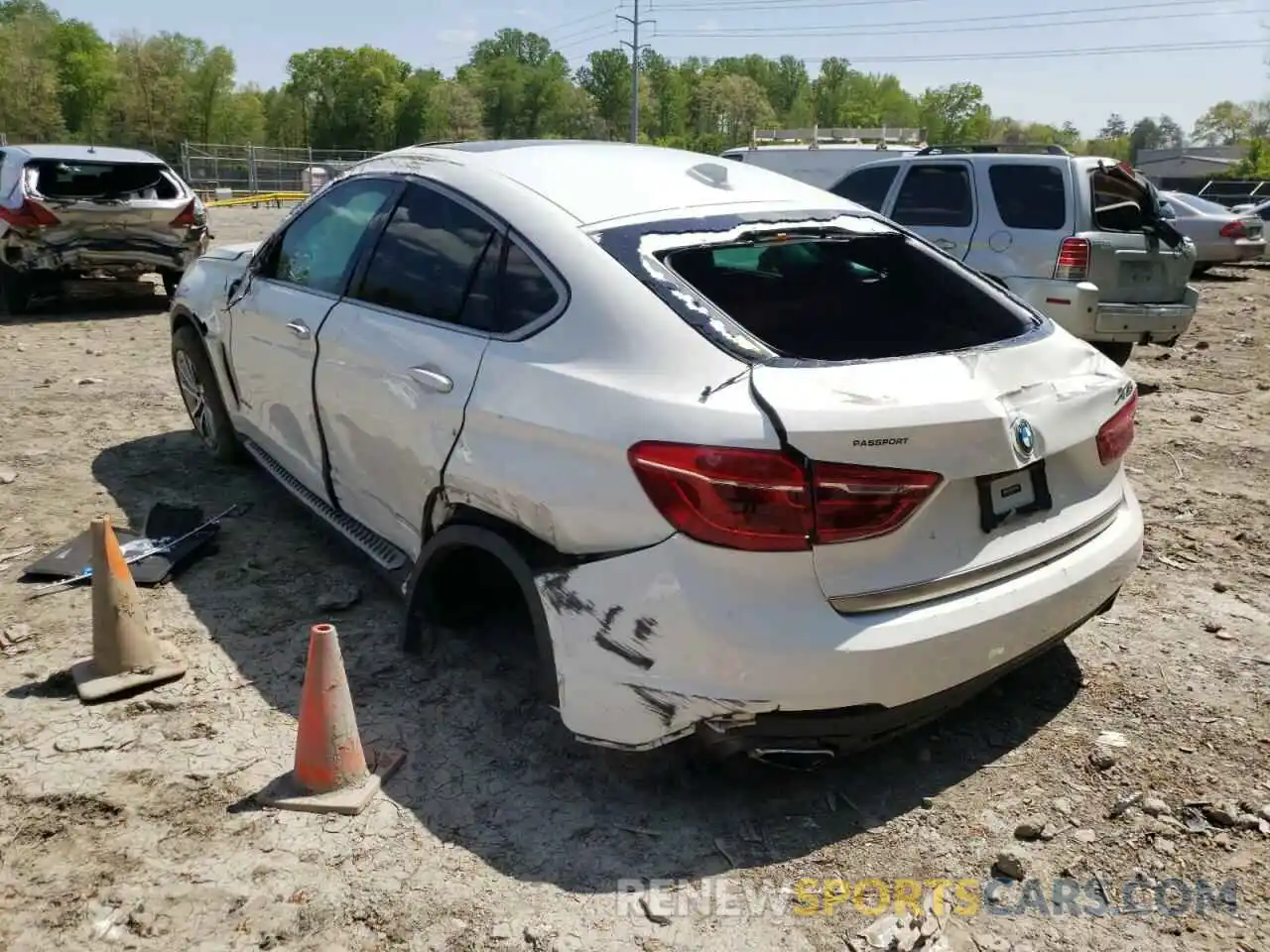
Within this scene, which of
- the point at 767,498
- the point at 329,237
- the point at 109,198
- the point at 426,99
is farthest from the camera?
the point at 426,99

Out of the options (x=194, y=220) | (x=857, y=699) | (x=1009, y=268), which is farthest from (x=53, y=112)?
(x=857, y=699)

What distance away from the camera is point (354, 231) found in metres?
3.89

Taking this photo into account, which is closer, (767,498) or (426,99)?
(767,498)

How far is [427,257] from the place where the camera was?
135 inches

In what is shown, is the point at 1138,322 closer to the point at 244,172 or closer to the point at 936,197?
the point at 936,197

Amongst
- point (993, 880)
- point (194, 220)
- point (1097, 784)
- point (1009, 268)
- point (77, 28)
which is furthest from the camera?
point (77, 28)

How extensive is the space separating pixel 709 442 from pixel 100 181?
1018cm

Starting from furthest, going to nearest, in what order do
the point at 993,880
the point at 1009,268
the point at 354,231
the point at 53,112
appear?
the point at 53,112
the point at 1009,268
the point at 354,231
the point at 993,880

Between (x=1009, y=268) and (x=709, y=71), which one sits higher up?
(x=709, y=71)

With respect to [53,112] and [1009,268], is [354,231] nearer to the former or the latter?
[1009,268]

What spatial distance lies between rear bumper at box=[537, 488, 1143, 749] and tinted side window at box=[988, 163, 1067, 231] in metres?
6.26

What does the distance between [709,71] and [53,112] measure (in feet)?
259

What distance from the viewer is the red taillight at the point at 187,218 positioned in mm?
10594

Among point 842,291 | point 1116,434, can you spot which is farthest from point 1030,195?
point 1116,434
